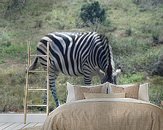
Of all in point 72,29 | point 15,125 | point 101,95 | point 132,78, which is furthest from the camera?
point 72,29

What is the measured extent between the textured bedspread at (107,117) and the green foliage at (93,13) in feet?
9.61

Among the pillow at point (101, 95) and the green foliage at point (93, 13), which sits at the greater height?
the green foliage at point (93, 13)

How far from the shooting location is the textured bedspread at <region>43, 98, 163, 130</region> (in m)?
4.61

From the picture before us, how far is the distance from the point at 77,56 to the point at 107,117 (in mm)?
2974

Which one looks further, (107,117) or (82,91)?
(82,91)

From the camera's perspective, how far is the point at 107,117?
465cm

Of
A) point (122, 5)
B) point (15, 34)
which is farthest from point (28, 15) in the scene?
point (122, 5)

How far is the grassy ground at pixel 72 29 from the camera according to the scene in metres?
7.44

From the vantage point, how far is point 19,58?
7539 mm

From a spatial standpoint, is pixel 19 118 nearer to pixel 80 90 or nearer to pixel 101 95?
pixel 80 90

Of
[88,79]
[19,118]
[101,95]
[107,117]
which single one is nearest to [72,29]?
[88,79]

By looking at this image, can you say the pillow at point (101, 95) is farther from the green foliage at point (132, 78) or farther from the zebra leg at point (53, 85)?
the zebra leg at point (53, 85)

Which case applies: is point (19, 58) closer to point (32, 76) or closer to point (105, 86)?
point (32, 76)

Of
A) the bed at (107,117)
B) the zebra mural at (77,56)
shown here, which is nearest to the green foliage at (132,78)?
the zebra mural at (77,56)
